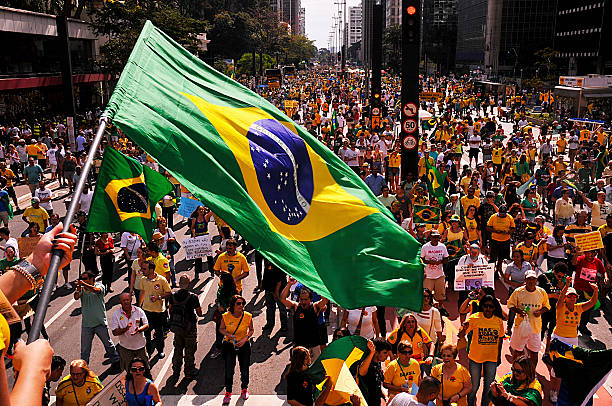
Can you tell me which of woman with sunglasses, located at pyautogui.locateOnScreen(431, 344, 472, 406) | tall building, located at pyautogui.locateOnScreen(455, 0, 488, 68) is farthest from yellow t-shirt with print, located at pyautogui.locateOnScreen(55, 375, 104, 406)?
tall building, located at pyautogui.locateOnScreen(455, 0, 488, 68)

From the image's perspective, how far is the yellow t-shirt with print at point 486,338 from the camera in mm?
7965

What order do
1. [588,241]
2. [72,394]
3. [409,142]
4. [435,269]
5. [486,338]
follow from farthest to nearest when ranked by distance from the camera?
1. [409,142]
2. [435,269]
3. [588,241]
4. [486,338]
5. [72,394]

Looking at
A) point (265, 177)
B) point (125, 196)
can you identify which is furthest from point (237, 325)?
point (265, 177)

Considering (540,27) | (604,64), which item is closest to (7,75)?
(604,64)

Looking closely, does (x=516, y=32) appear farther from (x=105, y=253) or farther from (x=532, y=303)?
(x=532, y=303)

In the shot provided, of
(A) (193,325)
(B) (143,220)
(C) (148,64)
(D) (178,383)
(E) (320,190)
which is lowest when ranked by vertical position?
(D) (178,383)

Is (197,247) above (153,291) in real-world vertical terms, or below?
below

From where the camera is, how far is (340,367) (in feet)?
21.9

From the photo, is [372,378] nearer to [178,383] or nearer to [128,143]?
[178,383]

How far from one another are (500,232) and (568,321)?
14.8 ft

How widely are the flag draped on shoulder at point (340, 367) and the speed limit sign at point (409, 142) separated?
40.9 feet

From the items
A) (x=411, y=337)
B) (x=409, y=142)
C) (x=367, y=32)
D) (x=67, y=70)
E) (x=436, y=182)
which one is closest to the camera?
(x=411, y=337)

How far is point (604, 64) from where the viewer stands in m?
74.2

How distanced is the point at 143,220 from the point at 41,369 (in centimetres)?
422
